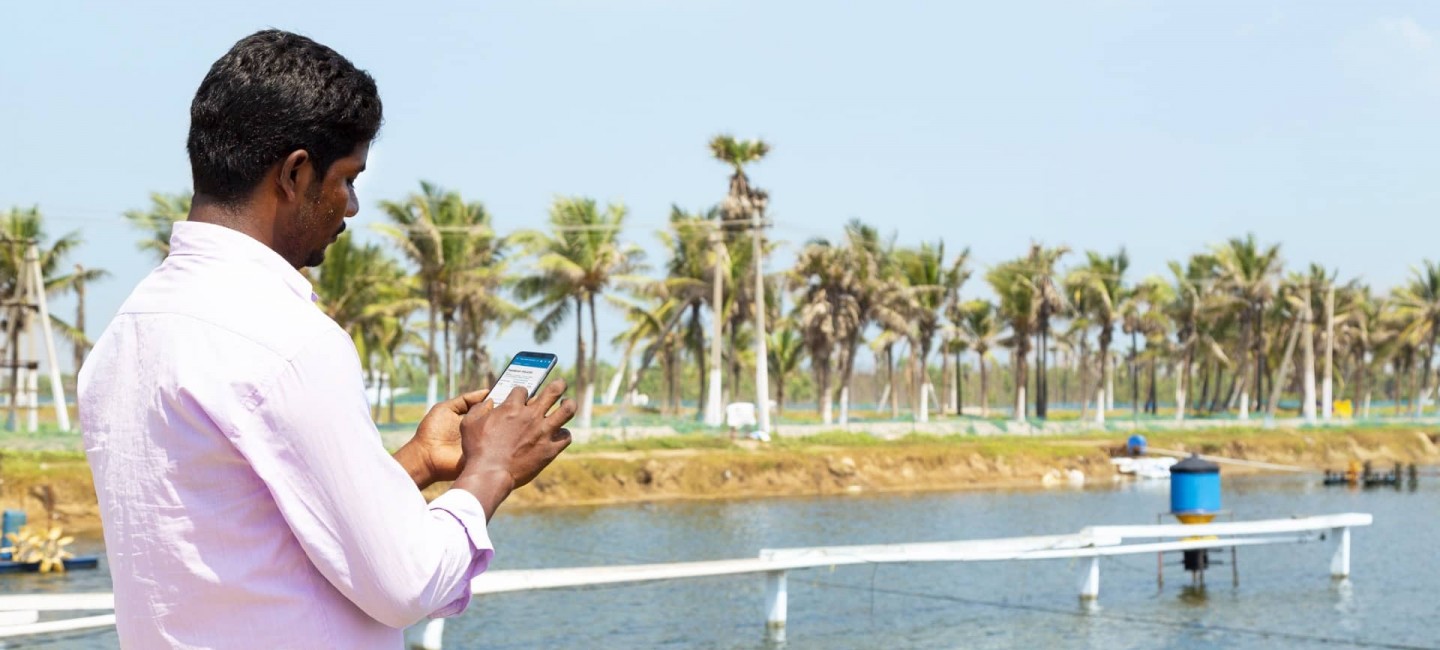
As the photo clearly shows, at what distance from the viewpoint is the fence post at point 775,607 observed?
15.7 metres

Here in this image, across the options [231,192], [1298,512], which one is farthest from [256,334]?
[1298,512]

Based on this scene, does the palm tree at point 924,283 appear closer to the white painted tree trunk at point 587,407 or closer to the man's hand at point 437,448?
the white painted tree trunk at point 587,407

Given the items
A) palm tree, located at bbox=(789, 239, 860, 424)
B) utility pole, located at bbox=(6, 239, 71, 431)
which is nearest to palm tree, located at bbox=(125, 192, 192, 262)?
utility pole, located at bbox=(6, 239, 71, 431)

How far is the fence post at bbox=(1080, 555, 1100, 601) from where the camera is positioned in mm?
18484

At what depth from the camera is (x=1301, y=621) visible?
694 inches

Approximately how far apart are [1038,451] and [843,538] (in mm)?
21850

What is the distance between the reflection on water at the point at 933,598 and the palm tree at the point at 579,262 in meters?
22.7

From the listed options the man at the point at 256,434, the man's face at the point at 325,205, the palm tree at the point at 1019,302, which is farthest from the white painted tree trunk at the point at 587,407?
the man at the point at 256,434

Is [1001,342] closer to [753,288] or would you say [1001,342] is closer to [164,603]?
[753,288]

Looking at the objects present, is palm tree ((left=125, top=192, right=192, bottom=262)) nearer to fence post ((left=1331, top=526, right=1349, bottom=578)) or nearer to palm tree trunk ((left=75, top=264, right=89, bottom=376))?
palm tree trunk ((left=75, top=264, right=89, bottom=376))

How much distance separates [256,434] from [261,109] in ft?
1.51

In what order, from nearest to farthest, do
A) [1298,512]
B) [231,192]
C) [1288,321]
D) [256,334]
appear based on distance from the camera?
[256,334] → [231,192] → [1298,512] → [1288,321]

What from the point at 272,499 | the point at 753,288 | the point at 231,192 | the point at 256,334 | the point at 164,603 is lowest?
the point at 164,603

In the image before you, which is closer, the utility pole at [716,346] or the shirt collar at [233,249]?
the shirt collar at [233,249]
